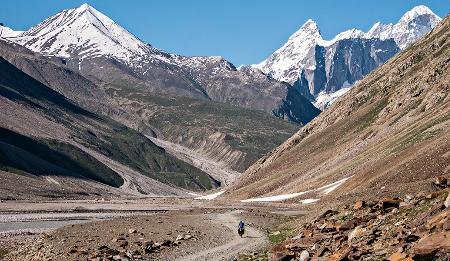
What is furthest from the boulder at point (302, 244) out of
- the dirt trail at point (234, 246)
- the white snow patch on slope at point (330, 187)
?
the white snow patch on slope at point (330, 187)

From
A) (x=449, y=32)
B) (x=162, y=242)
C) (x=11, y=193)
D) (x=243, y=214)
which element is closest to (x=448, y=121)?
(x=243, y=214)

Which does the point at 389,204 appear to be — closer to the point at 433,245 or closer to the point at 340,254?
the point at 340,254

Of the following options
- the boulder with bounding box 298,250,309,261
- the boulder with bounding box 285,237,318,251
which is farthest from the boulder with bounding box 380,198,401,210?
the boulder with bounding box 298,250,309,261

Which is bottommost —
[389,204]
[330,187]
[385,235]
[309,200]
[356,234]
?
[309,200]

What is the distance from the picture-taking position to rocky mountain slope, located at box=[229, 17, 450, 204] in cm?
7569

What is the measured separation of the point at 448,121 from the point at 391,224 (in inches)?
2527

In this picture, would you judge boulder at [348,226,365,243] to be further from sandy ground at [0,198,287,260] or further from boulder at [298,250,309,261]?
sandy ground at [0,198,287,260]

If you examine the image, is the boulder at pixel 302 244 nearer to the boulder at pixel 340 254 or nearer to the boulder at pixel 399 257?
the boulder at pixel 340 254

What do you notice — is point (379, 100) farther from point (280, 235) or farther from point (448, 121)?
point (280, 235)

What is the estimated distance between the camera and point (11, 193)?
548ft

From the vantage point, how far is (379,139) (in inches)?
4843

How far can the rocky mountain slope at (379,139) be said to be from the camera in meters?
75.7

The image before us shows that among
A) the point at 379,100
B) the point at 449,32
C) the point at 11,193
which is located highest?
the point at 449,32

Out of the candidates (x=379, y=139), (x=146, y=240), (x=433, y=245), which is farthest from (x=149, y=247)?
(x=379, y=139)
